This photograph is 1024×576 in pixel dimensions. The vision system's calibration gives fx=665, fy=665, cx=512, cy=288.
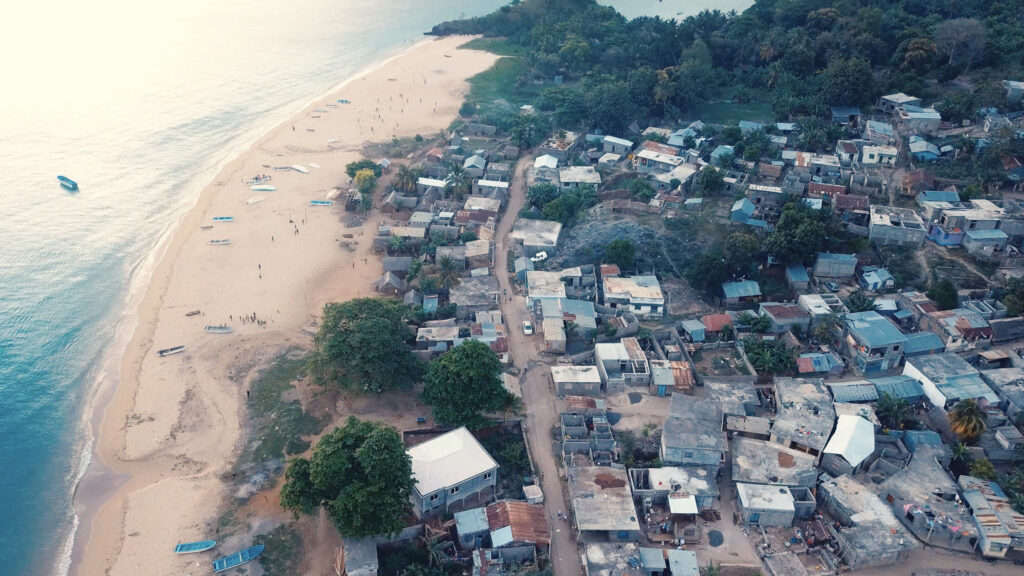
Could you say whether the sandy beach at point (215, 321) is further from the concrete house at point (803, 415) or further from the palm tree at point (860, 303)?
the palm tree at point (860, 303)

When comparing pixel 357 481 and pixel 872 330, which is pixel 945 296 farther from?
pixel 357 481

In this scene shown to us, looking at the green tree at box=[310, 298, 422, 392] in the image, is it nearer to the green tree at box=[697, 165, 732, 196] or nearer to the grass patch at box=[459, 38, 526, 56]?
the green tree at box=[697, 165, 732, 196]

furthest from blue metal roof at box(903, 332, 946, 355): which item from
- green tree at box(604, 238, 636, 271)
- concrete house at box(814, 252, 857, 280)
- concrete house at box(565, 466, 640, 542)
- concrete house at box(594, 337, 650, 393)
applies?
concrete house at box(565, 466, 640, 542)

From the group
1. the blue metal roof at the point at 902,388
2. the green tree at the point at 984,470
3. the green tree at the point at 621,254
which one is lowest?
the green tree at the point at 984,470


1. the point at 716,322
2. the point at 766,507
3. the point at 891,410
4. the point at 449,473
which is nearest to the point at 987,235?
the point at 891,410

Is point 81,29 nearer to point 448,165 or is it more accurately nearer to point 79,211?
point 79,211

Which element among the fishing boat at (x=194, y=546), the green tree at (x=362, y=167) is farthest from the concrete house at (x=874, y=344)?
the green tree at (x=362, y=167)
